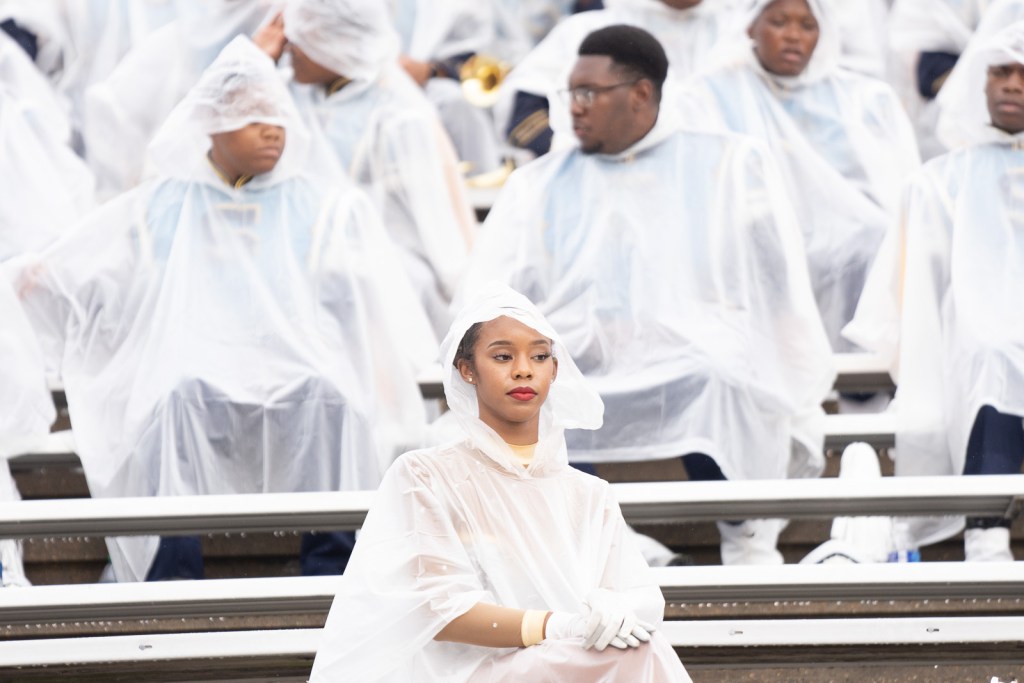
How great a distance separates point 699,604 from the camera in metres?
4.91

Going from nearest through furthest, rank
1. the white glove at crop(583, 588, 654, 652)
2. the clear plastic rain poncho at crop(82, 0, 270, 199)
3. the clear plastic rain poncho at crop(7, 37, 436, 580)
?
the white glove at crop(583, 588, 654, 652), the clear plastic rain poncho at crop(7, 37, 436, 580), the clear plastic rain poncho at crop(82, 0, 270, 199)

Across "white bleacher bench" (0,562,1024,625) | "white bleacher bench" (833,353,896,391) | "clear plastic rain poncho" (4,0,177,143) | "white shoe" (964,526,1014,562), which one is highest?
"clear plastic rain poncho" (4,0,177,143)

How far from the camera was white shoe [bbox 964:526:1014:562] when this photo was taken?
517 centimetres

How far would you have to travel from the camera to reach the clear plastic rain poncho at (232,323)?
220 inches

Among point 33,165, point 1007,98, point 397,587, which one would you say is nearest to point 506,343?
point 397,587

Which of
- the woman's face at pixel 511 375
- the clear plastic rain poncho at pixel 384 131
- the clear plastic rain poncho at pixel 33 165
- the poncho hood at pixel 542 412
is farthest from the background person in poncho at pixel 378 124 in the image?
the woman's face at pixel 511 375

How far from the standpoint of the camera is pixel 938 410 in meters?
5.66

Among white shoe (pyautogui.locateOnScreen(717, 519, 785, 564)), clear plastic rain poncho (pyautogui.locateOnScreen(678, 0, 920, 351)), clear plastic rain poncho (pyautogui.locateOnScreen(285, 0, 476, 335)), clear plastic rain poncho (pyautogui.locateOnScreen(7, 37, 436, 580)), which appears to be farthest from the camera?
clear plastic rain poncho (pyautogui.locateOnScreen(285, 0, 476, 335))

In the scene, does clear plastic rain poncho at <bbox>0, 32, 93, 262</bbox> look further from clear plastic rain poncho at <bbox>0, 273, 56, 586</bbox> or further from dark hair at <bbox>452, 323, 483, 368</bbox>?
dark hair at <bbox>452, 323, 483, 368</bbox>

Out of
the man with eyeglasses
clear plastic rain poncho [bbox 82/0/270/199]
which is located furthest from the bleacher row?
clear plastic rain poncho [bbox 82/0/270/199]

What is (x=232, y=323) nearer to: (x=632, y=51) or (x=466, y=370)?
(x=632, y=51)

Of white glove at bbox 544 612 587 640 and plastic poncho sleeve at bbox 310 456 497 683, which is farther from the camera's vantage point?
plastic poncho sleeve at bbox 310 456 497 683

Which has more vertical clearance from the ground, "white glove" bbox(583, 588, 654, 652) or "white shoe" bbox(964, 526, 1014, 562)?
"white glove" bbox(583, 588, 654, 652)

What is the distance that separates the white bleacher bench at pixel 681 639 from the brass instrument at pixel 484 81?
3843mm
